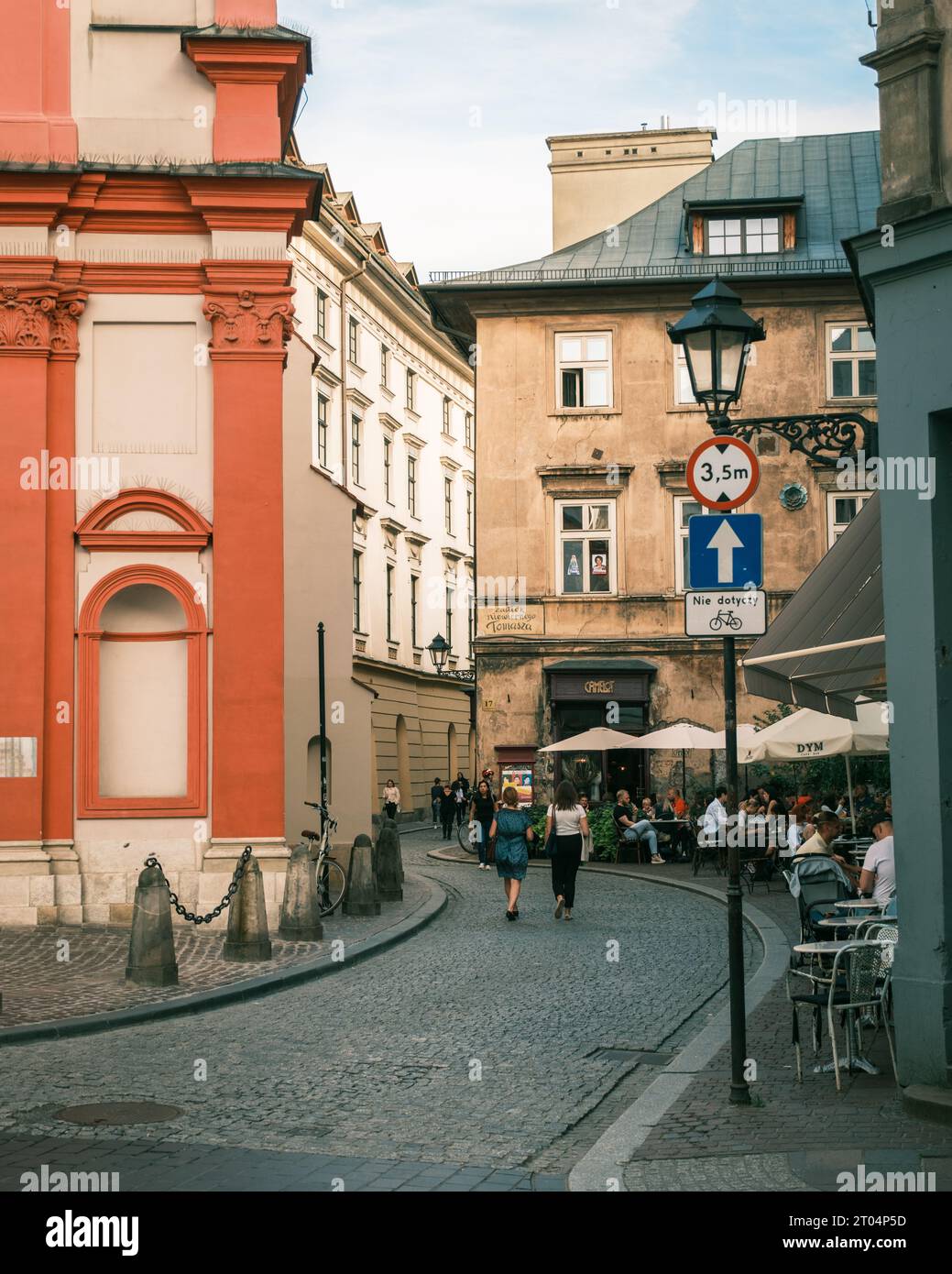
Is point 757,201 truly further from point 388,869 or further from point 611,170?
point 388,869

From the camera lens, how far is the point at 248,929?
15656mm

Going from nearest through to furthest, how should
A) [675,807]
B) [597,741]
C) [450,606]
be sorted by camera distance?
[597,741] < [675,807] < [450,606]

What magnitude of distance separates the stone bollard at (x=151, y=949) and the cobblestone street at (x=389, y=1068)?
38.6 inches

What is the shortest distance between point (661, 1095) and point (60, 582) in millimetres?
12249

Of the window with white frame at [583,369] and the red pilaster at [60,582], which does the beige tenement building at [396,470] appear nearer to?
the window with white frame at [583,369]

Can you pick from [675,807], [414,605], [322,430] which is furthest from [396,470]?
[675,807]

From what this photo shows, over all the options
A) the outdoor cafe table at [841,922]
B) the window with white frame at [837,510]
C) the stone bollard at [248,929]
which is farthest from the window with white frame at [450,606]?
the outdoor cafe table at [841,922]

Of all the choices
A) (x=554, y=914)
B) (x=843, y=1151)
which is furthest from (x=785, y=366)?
(x=843, y=1151)

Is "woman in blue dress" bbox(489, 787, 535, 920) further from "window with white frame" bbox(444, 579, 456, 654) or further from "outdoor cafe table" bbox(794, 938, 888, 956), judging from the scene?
"window with white frame" bbox(444, 579, 456, 654)

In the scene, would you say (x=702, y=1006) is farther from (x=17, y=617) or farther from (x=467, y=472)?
(x=467, y=472)
